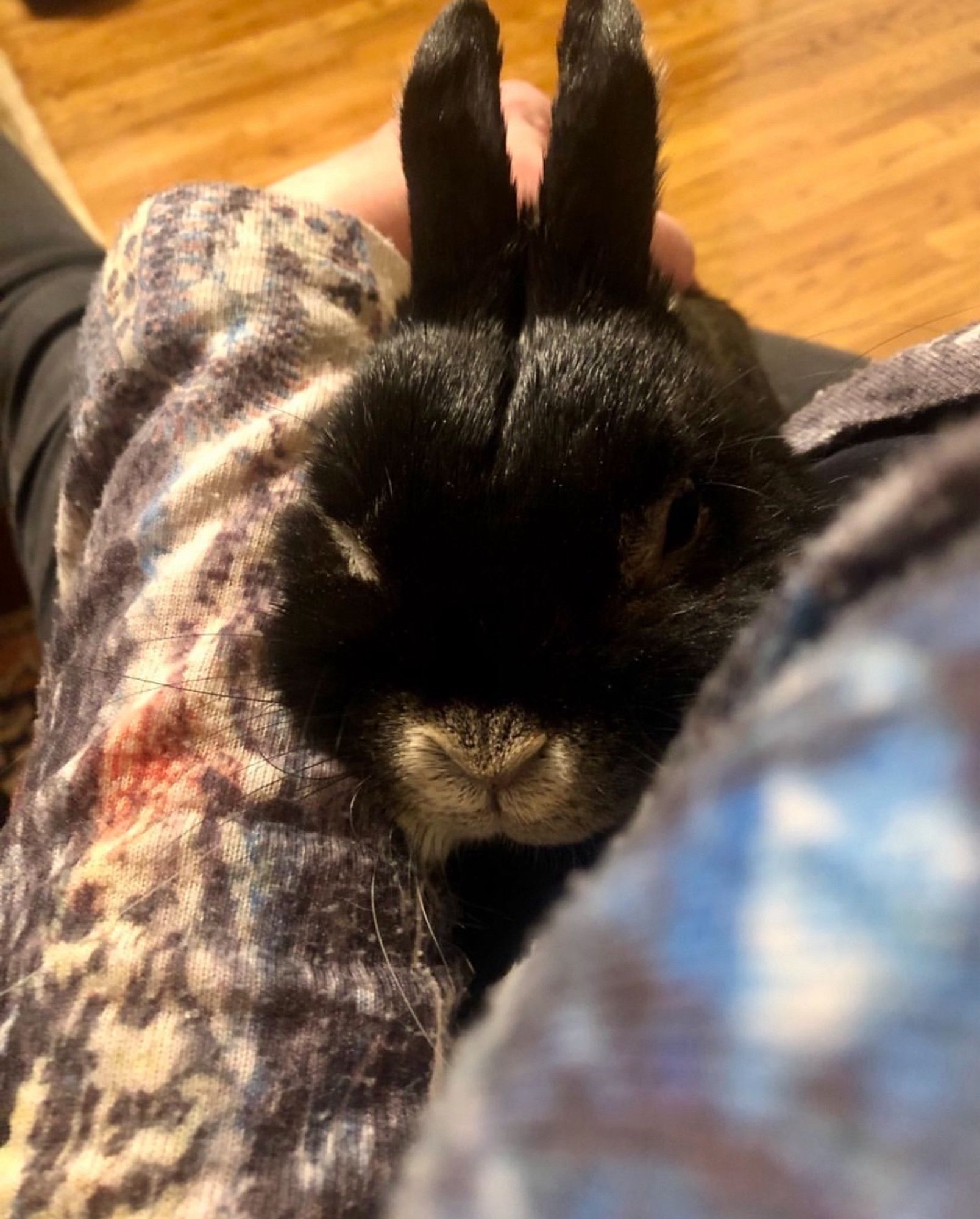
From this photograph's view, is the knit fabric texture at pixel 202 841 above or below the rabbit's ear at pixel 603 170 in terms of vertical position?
below

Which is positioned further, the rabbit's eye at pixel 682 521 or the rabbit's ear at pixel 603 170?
the rabbit's ear at pixel 603 170

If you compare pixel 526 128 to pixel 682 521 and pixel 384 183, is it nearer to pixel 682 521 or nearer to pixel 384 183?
pixel 384 183

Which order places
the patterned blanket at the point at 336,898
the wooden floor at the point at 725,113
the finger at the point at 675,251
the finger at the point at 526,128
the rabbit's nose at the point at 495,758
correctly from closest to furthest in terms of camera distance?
the patterned blanket at the point at 336,898
the rabbit's nose at the point at 495,758
the finger at the point at 526,128
the finger at the point at 675,251
the wooden floor at the point at 725,113

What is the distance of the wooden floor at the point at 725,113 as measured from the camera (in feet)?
6.23

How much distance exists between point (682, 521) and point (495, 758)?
163 millimetres

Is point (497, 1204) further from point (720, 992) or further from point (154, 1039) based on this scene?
point (154, 1039)

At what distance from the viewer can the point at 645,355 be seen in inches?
22.9

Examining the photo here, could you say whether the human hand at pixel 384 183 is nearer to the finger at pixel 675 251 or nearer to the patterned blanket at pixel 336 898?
the finger at pixel 675 251

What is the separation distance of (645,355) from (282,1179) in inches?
17.9

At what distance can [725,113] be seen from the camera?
2.26 meters

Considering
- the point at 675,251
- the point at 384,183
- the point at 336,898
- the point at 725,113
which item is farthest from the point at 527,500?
the point at 725,113

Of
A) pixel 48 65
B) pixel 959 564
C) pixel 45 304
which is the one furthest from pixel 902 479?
pixel 48 65

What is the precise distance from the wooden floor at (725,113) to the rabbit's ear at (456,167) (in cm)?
107

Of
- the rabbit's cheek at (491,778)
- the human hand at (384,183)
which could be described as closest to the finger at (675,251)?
the human hand at (384,183)
